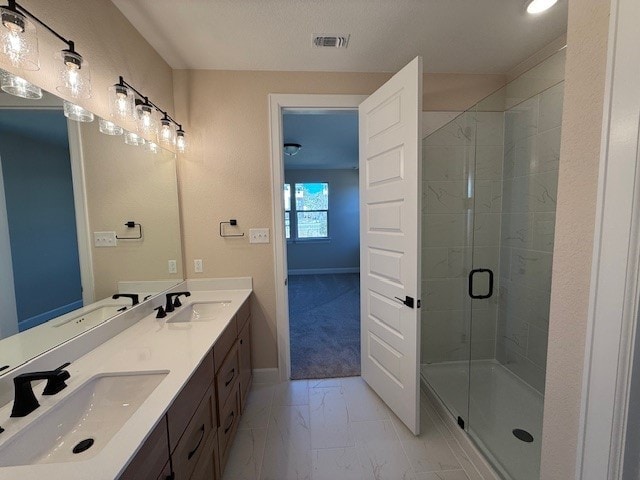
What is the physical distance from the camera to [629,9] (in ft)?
1.91

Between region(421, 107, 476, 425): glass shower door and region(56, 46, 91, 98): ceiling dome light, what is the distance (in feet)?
7.30

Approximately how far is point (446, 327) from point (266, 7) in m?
2.70

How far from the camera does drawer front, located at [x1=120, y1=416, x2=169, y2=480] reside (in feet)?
2.20

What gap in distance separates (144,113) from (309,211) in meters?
4.83

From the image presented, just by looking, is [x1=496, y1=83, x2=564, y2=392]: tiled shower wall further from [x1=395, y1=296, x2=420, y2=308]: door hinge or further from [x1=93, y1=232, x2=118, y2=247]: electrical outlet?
[x1=93, y1=232, x2=118, y2=247]: electrical outlet

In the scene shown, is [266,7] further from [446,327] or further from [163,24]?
[446,327]

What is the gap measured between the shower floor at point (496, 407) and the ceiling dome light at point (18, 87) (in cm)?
273

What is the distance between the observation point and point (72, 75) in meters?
1.07

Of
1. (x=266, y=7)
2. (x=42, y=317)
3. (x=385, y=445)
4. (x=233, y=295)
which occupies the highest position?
(x=266, y=7)

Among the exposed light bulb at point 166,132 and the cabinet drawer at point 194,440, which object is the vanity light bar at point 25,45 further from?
the cabinet drawer at point 194,440

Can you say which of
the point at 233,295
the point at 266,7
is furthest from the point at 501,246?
the point at 266,7

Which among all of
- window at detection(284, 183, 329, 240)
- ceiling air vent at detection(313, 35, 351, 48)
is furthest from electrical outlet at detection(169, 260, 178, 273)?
window at detection(284, 183, 329, 240)

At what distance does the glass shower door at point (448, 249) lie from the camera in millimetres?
2150

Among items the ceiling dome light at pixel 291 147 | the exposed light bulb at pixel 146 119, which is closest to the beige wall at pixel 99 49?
the exposed light bulb at pixel 146 119
